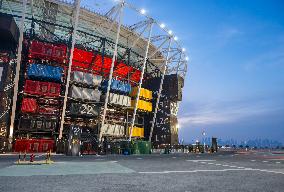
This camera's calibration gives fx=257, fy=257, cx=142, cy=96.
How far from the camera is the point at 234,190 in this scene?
808 centimetres

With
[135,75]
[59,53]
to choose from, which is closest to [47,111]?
[59,53]

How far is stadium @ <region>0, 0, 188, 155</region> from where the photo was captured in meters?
34.9

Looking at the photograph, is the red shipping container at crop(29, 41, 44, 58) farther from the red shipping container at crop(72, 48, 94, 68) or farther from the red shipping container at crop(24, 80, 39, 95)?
the red shipping container at crop(72, 48, 94, 68)

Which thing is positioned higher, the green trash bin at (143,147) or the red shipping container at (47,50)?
the red shipping container at (47,50)

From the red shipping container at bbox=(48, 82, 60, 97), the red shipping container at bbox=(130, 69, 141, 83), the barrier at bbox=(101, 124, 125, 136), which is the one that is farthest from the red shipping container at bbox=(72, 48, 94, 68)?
the barrier at bbox=(101, 124, 125, 136)

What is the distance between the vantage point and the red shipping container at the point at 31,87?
127 ft

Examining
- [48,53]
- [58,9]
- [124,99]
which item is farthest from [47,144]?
[58,9]

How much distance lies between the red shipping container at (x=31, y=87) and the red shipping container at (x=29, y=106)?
3.97ft

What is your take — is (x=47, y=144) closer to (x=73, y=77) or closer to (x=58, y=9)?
(x=73, y=77)

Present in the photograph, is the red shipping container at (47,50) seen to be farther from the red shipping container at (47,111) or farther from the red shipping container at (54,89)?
the red shipping container at (47,111)

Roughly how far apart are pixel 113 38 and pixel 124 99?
14.3 meters

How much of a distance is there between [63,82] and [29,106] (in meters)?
7.23

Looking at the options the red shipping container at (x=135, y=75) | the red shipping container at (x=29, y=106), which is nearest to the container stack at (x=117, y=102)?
the red shipping container at (x=135, y=75)

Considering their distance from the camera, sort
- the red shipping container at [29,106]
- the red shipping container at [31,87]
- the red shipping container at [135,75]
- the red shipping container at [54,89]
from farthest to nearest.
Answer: the red shipping container at [135,75]
the red shipping container at [54,89]
the red shipping container at [31,87]
the red shipping container at [29,106]
